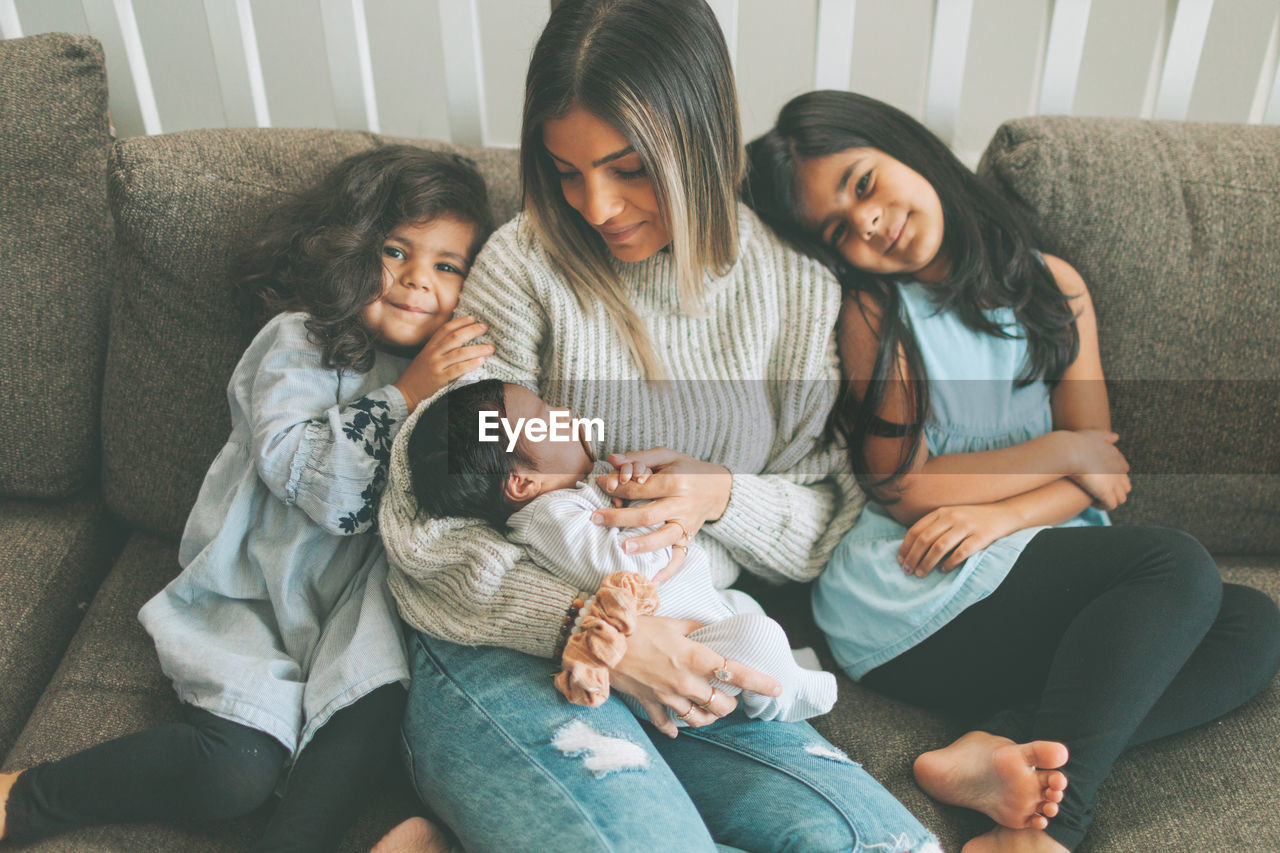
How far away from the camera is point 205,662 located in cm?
102

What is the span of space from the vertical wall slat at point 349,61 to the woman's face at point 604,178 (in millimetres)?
612

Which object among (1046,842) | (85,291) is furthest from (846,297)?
(85,291)

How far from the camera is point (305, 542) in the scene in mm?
1098

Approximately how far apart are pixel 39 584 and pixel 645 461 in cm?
91

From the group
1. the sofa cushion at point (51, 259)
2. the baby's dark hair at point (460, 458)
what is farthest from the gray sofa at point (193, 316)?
the baby's dark hair at point (460, 458)

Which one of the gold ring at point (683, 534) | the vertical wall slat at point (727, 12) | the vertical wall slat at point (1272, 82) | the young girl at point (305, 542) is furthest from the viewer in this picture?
the vertical wall slat at point (1272, 82)

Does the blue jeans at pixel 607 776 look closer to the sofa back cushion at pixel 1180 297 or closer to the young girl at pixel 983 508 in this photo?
the young girl at pixel 983 508

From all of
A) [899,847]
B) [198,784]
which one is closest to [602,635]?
[899,847]

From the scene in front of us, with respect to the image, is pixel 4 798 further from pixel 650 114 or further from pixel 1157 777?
pixel 1157 777

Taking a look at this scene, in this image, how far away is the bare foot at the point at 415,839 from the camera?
914 millimetres

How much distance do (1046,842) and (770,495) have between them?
52 centimetres

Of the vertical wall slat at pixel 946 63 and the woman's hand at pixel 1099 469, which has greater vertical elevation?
the vertical wall slat at pixel 946 63

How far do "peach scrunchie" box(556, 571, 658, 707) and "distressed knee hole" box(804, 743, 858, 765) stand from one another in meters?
0.26

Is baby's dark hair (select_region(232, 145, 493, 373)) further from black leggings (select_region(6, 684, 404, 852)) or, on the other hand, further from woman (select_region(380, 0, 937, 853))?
black leggings (select_region(6, 684, 404, 852))
